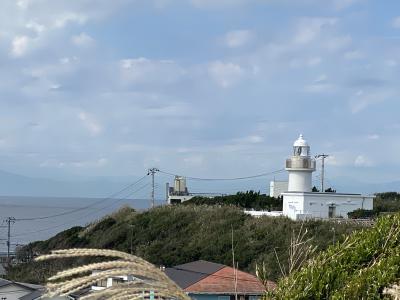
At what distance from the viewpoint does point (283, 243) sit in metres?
28.8

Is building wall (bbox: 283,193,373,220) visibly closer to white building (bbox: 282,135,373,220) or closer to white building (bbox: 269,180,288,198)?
white building (bbox: 282,135,373,220)

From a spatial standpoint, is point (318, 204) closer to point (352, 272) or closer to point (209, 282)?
point (209, 282)

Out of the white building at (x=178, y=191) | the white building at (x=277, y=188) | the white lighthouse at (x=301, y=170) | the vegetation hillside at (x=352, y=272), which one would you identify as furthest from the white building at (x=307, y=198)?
the vegetation hillside at (x=352, y=272)

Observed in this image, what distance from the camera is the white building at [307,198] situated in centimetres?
3216

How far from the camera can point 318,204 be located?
32281 millimetres

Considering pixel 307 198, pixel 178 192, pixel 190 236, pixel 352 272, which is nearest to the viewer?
pixel 352 272

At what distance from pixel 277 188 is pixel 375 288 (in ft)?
139

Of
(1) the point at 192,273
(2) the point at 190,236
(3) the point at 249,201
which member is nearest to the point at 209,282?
(1) the point at 192,273

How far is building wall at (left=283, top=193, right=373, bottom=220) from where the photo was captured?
32062 millimetres

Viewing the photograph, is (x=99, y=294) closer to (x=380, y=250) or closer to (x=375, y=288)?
(x=375, y=288)

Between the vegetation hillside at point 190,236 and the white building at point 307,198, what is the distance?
1.23 meters

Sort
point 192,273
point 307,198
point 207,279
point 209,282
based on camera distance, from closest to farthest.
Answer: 1. point 209,282
2. point 207,279
3. point 192,273
4. point 307,198

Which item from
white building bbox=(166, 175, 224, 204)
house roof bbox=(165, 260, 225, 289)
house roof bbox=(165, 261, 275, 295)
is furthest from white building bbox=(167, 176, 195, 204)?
house roof bbox=(165, 261, 275, 295)

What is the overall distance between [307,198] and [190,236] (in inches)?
278
